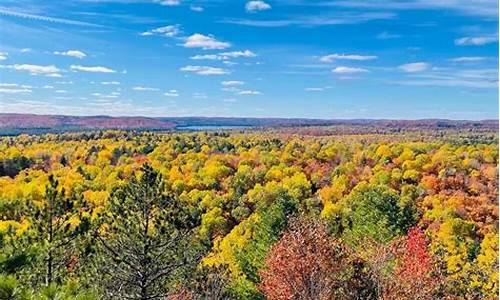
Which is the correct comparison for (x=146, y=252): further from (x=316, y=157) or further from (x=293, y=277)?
(x=316, y=157)

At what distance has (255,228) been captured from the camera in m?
34.1

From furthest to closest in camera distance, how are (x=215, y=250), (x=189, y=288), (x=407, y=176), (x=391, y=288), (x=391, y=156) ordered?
(x=391, y=156)
(x=407, y=176)
(x=215, y=250)
(x=189, y=288)
(x=391, y=288)

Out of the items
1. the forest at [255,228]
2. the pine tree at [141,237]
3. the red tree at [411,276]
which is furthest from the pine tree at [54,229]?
the red tree at [411,276]

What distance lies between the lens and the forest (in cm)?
1395

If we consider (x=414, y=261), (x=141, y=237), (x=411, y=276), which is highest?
(x=141, y=237)

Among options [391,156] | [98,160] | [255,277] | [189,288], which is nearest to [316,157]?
[391,156]

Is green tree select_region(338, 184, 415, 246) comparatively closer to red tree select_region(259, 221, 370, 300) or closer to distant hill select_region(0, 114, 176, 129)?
red tree select_region(259, 221, 370, 300)

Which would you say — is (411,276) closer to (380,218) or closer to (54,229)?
(54,229)

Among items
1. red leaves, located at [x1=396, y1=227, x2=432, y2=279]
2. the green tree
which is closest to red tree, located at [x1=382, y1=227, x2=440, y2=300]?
red leaves, located at [x1=396, y1=227, x2=432, y2=279]

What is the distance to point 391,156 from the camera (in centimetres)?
6925

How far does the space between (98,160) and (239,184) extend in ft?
79.2

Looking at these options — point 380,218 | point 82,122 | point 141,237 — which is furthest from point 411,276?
point 82,122

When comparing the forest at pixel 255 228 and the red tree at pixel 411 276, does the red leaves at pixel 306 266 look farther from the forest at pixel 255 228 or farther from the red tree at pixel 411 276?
the red tree at pixel 411 276

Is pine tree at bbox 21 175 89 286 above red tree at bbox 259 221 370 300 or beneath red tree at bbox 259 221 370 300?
above
